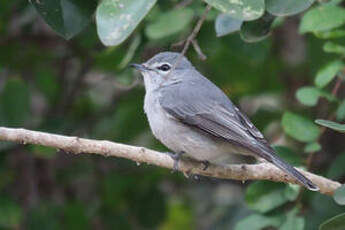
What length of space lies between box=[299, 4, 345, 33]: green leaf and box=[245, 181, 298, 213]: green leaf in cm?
97

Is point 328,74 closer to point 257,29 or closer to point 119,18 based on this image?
point 257,29

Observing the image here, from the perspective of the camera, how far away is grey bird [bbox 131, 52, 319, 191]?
4.04 m

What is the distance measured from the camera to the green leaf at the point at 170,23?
14.3 ft

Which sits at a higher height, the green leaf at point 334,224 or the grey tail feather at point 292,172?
the green leaf at point 334,224

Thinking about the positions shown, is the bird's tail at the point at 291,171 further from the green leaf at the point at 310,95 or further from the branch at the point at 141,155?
the green leaf at the point at 310,95

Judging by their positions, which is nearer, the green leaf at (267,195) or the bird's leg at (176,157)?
the bird's leg at (176,157)

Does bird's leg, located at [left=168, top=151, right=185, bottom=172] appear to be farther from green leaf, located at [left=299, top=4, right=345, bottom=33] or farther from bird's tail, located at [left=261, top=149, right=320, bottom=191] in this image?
green leaf, located at [left=299, top=4, right=345, bottom=33]

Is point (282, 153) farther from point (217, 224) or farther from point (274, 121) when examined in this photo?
point (217, 224)

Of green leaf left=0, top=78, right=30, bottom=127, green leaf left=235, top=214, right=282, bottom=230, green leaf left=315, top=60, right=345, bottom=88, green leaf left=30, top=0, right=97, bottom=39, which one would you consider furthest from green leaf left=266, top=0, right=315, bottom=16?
green leaf left=0, top=78, right=30, bottom=127

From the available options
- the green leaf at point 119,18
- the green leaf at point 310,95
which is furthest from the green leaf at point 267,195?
the green leaf at point 119,18

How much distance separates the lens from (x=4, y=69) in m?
5.67

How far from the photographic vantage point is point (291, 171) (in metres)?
3.59

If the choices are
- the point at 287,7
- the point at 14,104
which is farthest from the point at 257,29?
the point at 14,104

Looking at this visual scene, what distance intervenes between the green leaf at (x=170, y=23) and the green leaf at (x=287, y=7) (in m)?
1.09
